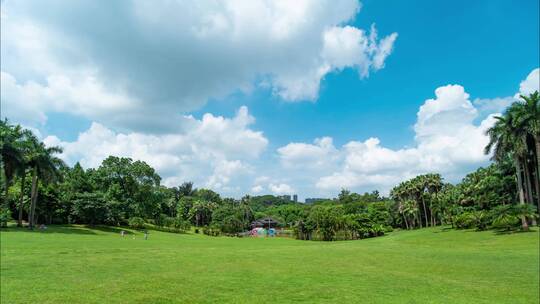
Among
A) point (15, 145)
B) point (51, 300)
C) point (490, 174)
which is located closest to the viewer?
Answer: point (51, 300)

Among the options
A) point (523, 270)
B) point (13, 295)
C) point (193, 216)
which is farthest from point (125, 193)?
point (523, 270)

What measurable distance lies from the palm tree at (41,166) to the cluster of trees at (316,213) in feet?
0.39

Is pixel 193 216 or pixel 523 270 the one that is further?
pixel 193 216

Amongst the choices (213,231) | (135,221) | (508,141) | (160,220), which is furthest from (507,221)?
(160,220)

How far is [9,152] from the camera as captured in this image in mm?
42375

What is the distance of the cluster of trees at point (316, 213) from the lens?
134ft

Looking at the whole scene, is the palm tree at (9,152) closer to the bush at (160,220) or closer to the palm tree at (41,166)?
the palm tree at (41,166)

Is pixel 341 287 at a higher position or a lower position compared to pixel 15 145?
lower

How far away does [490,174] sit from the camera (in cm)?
5481

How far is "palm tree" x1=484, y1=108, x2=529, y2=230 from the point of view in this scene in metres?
39.9

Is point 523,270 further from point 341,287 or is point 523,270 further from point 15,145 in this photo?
point 15,145

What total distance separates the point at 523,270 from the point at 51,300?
21.4 metres

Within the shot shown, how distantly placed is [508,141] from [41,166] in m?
62.1

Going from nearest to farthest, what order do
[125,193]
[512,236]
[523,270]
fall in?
[523,270], [512,236], [125,193]
